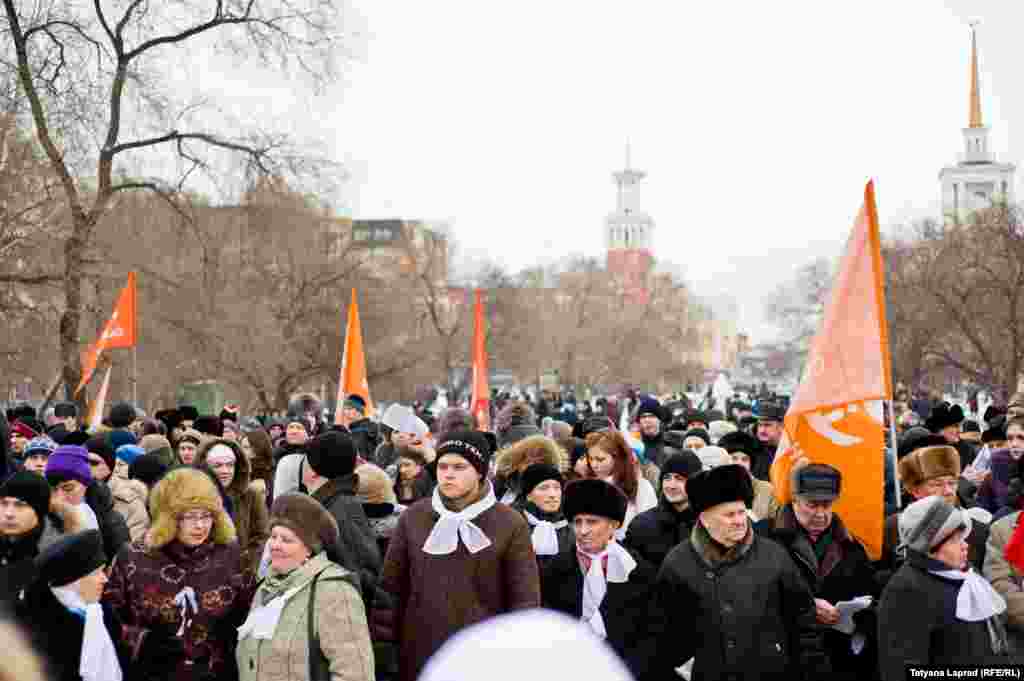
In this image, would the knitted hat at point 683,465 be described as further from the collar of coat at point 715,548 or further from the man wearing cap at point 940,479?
the collar of coat at point 715,548

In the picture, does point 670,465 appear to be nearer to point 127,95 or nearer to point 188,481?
point 188,481

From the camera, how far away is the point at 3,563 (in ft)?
20.6

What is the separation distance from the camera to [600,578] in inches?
262

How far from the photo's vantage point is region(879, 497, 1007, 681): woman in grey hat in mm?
5785

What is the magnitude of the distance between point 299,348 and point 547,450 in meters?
38.3

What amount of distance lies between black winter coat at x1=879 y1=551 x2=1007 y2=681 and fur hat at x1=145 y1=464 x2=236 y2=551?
8.85ft

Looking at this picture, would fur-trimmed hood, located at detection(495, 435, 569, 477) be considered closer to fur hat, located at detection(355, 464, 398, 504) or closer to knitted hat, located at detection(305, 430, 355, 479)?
fur hat, located at detection(355, 464, 398, 504)

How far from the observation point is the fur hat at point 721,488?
6.19 metres

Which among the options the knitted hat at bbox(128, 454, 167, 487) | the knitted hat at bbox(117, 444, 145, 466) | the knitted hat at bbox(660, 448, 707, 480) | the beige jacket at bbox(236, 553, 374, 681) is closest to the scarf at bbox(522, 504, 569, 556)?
the knitted hat at bbox(660, 448, 707, 480)

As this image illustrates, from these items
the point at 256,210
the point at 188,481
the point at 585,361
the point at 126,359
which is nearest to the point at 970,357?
the point at 126,359

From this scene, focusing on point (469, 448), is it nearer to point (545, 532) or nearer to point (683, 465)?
point (545, 532)

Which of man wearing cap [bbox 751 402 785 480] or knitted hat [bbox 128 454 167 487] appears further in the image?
man wearing cap [bbox 751 402 785 480]

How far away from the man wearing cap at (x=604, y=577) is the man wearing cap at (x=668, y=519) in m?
1.03

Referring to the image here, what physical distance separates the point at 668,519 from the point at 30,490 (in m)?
3.25
